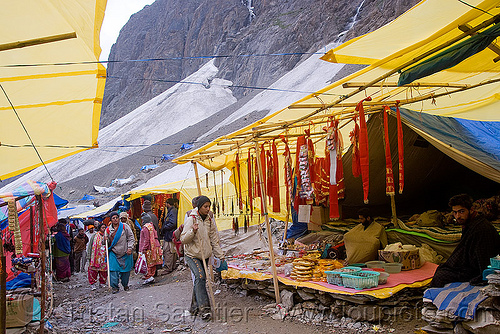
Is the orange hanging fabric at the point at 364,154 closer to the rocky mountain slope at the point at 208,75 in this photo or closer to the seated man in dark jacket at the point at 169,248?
the seated man in dark jacket at the point at 169,248

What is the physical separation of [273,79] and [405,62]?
4131 cm

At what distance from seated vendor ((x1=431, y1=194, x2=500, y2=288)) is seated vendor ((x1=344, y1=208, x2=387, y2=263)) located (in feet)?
5.78

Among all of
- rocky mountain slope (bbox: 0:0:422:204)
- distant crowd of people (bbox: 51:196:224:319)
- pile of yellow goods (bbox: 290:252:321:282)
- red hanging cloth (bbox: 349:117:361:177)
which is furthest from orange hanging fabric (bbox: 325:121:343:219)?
rocky mountain slope (bbox: 0:0:422:204)

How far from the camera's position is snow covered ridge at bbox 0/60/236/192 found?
41.3m

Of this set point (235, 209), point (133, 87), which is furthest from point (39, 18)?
point (133, 87)

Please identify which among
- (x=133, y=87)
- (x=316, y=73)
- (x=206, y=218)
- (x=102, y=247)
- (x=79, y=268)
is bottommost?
(x=79, y=268)

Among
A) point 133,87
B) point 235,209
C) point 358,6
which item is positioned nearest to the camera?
point 235,209

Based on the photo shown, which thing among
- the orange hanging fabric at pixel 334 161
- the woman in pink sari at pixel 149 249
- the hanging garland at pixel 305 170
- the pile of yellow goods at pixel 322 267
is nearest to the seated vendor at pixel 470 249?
the orange hanging fabric at pixel 334 161

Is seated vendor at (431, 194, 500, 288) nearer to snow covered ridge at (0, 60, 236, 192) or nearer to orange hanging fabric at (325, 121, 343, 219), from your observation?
orange hanging fabric at (325, 121, 343, 219)

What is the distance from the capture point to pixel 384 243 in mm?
5871

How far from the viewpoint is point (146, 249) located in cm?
830

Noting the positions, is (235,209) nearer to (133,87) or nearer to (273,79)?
(273,79)

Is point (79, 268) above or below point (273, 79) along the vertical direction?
below

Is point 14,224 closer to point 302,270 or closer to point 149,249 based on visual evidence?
point 302,270
